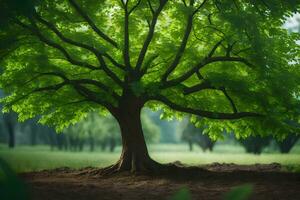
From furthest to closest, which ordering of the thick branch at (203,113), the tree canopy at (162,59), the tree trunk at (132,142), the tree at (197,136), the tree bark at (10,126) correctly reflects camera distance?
the tree at (197,136) → the tree bark at (10,126) → the tree trunk at (132,142) → the thick branch at (203,113) → the tree canopy at (162,59)

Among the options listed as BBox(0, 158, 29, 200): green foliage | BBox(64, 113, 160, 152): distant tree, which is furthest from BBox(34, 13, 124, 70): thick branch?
BBox(64, 113, 160, 152): distant tree

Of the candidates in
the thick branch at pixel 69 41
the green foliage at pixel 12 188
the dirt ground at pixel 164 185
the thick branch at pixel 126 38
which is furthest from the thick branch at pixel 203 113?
the green foliage at pixel 12 188

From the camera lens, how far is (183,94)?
17.4 m

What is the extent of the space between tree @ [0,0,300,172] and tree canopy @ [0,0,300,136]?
42 mm

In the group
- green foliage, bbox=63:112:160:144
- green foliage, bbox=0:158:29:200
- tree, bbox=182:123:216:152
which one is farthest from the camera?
tree, bbox=182:123:216:152

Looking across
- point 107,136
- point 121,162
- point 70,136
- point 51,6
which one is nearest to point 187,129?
point 107,136

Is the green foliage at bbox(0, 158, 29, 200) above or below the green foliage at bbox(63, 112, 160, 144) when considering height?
below

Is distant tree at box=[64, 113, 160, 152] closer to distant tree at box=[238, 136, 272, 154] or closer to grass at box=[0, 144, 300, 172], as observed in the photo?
grass at box=[0, 144, 300, 172]

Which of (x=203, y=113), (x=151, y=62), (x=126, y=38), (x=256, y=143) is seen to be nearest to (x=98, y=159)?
(x=151, y=62)

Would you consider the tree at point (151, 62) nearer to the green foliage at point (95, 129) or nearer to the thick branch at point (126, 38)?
the thick branch at point (126, 38)

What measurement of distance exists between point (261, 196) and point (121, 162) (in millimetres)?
7778

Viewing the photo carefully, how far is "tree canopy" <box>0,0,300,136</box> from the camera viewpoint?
605 inches

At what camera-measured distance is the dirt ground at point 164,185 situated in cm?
1166

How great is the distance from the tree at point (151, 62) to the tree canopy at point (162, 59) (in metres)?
0.04
